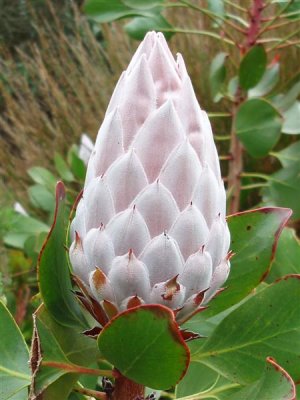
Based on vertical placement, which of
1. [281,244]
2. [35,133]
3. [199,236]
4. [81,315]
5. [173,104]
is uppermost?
[173,104]

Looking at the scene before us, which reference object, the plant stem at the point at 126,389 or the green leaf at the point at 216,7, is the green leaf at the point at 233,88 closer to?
the green leaf at the point at 216,7

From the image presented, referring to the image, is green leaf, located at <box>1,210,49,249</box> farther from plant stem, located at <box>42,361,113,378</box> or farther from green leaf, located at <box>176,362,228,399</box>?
plant stem, located at <box>42,361,113,378</box>

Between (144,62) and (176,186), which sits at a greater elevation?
(144,62)

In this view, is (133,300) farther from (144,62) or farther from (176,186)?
(144,62)

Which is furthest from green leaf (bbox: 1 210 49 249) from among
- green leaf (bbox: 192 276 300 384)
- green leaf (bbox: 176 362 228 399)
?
green leaf (bbox: 192 276 300 384)

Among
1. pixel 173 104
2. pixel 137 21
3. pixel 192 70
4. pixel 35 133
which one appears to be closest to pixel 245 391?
pixel 173 104

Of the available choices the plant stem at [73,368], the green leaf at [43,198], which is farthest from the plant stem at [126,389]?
the green leaf at [43,198]
